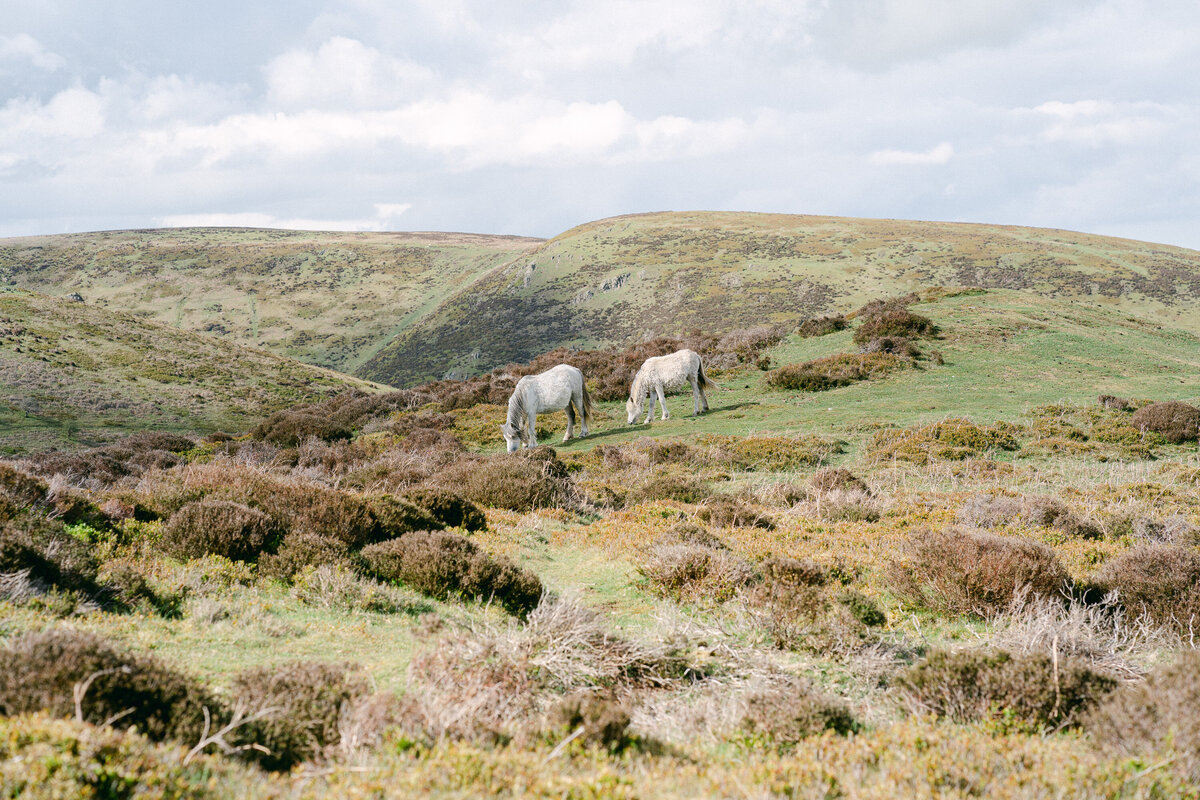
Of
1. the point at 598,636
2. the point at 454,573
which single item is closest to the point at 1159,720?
the point at 598,636

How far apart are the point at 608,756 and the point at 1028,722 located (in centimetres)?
A: 283

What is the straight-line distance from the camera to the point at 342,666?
431 centimetres

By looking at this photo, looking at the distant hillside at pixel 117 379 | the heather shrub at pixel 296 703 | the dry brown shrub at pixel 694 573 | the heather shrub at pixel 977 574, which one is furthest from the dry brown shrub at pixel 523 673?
the distant hillside at pixel 117 379

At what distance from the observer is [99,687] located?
10.8 ft

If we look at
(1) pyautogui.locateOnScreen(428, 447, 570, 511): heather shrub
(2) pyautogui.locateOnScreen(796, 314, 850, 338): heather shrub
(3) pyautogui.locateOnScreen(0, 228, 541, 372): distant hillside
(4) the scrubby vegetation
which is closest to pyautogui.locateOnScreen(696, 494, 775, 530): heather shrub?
(4) the scrubby vegetation

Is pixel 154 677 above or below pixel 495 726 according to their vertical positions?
above

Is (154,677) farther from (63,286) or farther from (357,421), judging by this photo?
(63,286)

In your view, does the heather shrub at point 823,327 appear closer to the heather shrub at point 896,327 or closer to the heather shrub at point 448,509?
the heather shrub at point 896,327

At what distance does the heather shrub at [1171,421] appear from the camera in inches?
633

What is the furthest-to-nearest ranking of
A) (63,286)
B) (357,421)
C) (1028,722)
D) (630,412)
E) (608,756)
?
(63,286) → (357,421) → (630,412) → (1028,722) → (608,756)

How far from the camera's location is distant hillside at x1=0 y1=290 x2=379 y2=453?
29.1 m

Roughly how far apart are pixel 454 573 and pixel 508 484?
515 centimetres

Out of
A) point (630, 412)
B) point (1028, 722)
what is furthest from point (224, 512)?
point (630, 412)

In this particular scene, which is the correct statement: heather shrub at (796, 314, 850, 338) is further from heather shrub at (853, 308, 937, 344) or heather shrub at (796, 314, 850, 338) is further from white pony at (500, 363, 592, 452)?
white pony at (500, 363, 592, 452)
